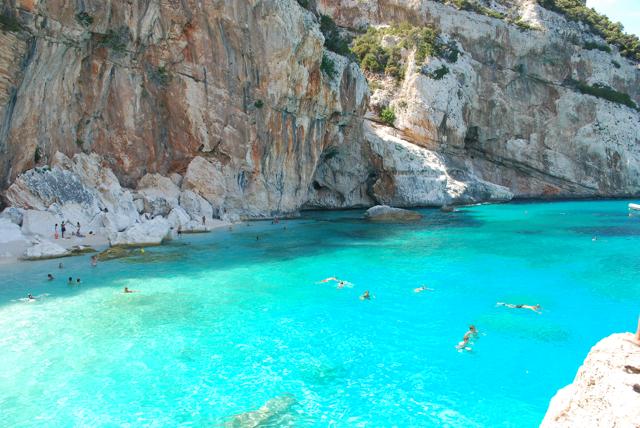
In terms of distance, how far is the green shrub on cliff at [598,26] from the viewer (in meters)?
66.1

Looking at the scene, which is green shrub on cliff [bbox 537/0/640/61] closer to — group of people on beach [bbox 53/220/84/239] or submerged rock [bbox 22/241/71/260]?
group of people on beach [bbox 53/220/84/239]

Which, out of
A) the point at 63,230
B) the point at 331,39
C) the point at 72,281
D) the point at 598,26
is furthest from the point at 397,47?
the point at 72,281

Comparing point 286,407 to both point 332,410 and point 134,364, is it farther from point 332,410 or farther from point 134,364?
point 134,364

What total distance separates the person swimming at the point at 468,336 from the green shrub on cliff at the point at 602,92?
60119 millimetres

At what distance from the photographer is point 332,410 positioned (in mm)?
9531

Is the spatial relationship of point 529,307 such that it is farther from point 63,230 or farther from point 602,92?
point 602,92

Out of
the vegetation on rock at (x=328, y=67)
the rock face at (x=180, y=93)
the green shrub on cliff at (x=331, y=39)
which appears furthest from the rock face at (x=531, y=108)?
the rock face at (x=180, y=93)

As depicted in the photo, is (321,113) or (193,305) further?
(321,113)

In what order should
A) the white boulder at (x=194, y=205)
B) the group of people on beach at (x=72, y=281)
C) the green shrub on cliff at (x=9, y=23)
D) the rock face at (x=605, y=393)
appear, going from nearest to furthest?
1. the rock face at (x=605, y=393)
2. the group of people on beach at (x=72, y=281)
3. the green shrub on cliff at (x=9, y=23)
4. the white boulder at (x=194, y=205)

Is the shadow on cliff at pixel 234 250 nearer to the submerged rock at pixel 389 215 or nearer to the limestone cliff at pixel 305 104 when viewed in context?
the submerged rock at pixel 389 215

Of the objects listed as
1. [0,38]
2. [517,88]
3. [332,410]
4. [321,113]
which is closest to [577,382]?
[332,410]

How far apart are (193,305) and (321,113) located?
94.0 feet

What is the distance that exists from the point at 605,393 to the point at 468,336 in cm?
965

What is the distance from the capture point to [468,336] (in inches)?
517
